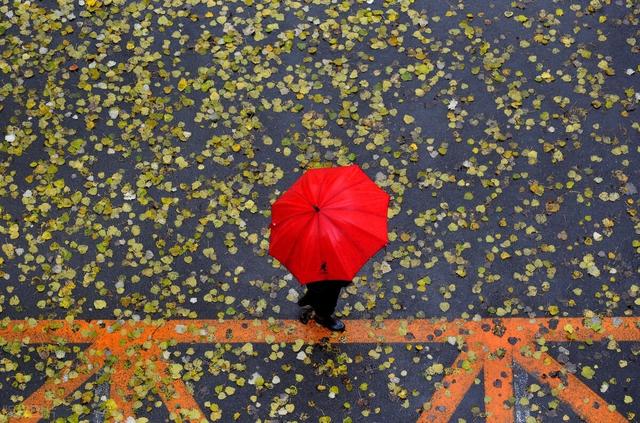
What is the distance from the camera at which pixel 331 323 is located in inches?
248

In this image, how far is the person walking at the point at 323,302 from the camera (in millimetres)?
5609

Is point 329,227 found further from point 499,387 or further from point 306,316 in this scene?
point 499,387

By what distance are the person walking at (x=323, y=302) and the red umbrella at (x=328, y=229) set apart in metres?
0.32

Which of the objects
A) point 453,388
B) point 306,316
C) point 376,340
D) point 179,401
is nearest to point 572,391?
point 453,388

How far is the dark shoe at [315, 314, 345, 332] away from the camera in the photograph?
6262mm

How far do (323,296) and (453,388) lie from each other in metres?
1.42

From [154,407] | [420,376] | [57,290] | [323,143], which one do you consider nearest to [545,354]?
[420,376]

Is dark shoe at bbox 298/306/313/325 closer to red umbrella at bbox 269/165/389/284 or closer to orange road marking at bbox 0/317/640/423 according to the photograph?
orange road marking at bbox 0/317/640/423

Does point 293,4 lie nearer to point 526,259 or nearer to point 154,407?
point 526,259

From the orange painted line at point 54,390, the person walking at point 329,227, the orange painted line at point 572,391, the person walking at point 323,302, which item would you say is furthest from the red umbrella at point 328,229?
the orange painted line at point 54,390

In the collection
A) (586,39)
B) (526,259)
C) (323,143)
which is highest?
(586,39)

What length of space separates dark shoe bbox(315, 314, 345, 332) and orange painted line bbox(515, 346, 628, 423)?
157 cm

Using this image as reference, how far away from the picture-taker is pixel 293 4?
8.22 m

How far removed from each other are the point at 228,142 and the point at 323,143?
99 centimetres
